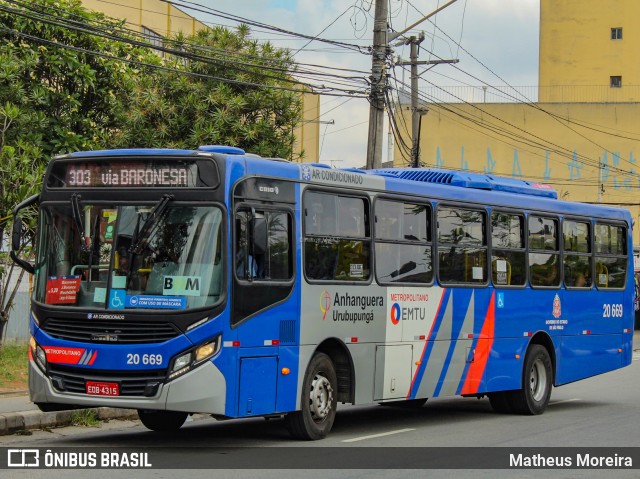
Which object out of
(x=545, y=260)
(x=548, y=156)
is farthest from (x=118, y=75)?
(x=548, y=156)

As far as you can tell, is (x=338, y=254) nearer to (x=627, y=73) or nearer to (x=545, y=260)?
(x=545, y=260)

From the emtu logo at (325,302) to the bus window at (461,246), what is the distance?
2505 mm

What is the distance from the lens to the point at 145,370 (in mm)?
10930

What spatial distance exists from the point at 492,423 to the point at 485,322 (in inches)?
53.1

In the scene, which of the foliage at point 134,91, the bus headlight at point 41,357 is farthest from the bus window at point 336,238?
the foliage at point 134,91

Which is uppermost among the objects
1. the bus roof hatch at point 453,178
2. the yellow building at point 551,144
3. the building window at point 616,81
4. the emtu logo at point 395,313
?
the building window at point 616,81

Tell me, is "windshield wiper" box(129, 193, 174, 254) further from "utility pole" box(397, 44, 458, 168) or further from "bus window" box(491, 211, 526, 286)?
"utility pole" box(397, 44, 458, 168)

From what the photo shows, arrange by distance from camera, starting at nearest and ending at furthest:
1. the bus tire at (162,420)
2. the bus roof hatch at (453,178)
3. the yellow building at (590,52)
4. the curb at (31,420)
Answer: the curb at (31,420) < the bus tire at (162,420) < the bus roof hatch at (453,178) < the yellow building at (590,52)

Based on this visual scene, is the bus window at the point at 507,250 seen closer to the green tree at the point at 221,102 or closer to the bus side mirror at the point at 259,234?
the bus side mirror at the point at 259,234

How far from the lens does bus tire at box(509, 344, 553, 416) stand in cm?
1636

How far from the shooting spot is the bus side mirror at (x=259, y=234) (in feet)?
37.7

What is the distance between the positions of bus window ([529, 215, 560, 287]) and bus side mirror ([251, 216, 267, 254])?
20.0 feet

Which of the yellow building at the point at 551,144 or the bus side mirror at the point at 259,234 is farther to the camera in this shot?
the yellow building at the point at 551,144

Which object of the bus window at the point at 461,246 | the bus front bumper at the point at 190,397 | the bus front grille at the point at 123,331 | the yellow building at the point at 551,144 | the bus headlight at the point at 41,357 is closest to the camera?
the bus front bumper at the point at 190,397
